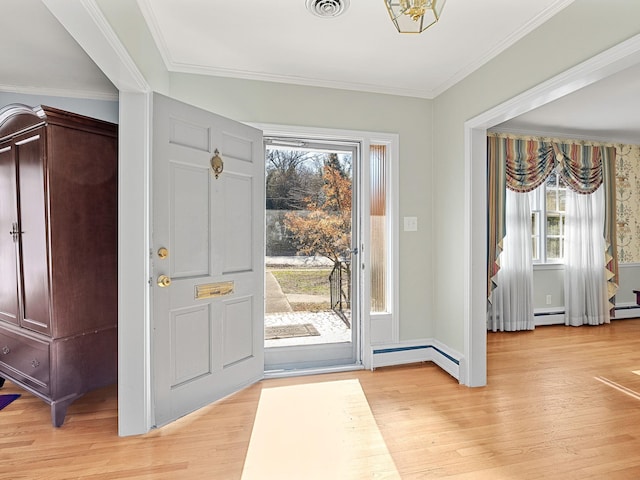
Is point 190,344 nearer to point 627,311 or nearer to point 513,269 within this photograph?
point 513,269

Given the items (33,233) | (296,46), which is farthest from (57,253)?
(296,46)

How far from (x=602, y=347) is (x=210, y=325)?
414cm

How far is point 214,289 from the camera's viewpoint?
2531 millimetres

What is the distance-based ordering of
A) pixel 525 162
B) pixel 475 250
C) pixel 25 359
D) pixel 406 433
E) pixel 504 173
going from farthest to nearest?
pixel 525 162 → pixel 504 173 → pixel 475 250 → pixel 25 359 → pixel 406 433

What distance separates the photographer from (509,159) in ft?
14.3

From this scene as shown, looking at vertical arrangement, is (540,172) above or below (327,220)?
above

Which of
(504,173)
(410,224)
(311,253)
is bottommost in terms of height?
(311,253)

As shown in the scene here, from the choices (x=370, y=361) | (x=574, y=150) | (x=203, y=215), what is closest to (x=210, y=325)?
(x=203, y=215)

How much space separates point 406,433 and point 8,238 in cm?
298

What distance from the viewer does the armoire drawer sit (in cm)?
224

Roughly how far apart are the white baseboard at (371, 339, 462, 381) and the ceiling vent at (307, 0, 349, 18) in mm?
2636

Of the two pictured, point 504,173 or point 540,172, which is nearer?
point 504,173

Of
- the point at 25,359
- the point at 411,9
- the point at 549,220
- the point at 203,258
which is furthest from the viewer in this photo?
the point at 549,220

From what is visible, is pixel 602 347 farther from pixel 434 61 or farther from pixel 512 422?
pixel 434 61
